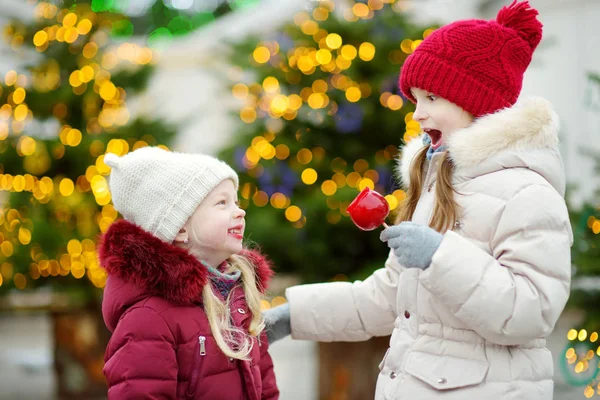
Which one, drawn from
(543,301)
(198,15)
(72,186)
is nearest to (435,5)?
(72,186)

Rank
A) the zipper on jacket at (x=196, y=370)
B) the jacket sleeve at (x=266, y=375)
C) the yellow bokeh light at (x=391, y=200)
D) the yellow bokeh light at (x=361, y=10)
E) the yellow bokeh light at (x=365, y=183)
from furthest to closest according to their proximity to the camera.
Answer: the yellow bokeh light at (x=361, y=10)
the yellow bokeh light at (x=365, y=183)
the yellow bokeh light at (x=391, y=200)
the jacket sleeve at (x=266, y=375)
the zipper on jacket at (x=196, y=370)

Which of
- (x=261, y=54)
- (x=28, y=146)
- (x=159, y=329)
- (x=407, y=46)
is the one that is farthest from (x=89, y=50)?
(x=159, y=329)

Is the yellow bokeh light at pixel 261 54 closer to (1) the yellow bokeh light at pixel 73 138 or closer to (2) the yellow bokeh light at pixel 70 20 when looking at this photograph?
(1) the yellow bokeh light at pixel 73 138

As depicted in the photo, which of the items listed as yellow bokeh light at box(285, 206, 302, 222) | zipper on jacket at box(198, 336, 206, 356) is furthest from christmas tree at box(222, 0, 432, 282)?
zipper on jacket at box(198, 336, 206, 356)

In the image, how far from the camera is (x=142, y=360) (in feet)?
7.20

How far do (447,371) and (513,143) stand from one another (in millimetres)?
725

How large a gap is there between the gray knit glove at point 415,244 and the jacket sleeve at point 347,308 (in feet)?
1.99

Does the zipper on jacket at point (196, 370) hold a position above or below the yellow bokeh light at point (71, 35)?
above

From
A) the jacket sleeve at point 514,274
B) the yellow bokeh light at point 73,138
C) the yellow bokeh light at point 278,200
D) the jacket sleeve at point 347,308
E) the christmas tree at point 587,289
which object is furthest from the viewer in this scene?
the yellow bokeh light at point 73,138

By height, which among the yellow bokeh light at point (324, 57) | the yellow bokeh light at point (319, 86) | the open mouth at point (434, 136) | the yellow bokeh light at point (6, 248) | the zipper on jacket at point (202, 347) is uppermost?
the open mouth at point (434, 136)

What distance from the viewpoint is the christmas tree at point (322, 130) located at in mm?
4996

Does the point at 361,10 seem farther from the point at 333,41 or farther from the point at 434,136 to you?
the point at 434,136

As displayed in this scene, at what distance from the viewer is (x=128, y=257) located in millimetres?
2346

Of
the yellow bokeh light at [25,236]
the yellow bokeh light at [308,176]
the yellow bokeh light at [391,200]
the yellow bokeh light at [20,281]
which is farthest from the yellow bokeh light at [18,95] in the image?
the yellow bokeh light at [391,200]
